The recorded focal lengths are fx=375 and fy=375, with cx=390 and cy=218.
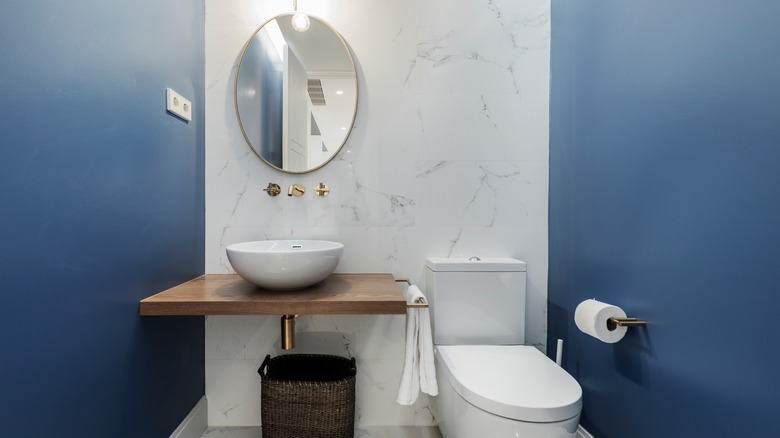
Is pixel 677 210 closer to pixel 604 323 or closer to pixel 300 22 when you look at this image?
pixel 604 323

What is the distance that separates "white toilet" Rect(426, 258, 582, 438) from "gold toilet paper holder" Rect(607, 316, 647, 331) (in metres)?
0.22

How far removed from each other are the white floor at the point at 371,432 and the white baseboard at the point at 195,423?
4cm

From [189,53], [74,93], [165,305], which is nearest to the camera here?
[74,93]

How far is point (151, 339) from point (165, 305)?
0.19 meters

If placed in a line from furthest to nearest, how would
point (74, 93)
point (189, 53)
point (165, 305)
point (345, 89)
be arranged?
point (345, 89) < point (189, 53) < point (165, 305) < point (74, 93)

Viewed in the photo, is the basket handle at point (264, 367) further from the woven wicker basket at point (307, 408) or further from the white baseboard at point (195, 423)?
the white baseboard at point (195, 423)

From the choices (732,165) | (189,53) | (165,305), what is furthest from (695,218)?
(189,53)

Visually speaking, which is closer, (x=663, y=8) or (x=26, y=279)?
(x=26, y=279)

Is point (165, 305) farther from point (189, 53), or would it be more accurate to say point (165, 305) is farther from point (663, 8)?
point (663, 8)

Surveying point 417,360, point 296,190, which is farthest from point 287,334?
point 296,190

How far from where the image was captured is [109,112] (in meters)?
1.07

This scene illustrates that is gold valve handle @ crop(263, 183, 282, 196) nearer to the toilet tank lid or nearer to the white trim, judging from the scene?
the toilet tank lid

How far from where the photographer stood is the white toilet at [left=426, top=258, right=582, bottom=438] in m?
1.07

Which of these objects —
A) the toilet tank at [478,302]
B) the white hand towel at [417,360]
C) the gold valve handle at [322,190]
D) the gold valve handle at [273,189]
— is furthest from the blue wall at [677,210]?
the gold valve handle at [273,189]
